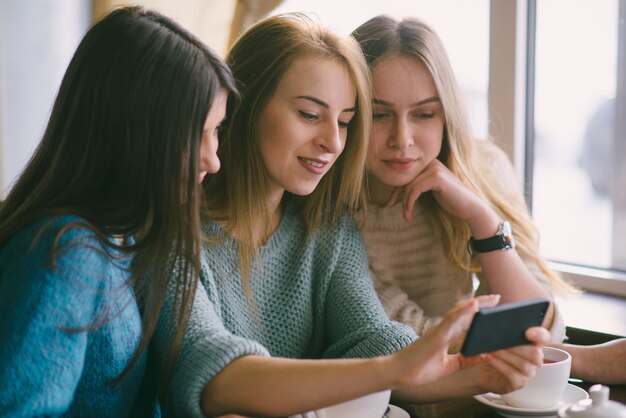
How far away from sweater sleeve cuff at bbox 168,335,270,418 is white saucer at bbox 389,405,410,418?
191 millimetres

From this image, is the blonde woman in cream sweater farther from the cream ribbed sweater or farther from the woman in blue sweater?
the woman in blue sweater

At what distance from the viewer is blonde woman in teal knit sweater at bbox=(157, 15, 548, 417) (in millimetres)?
1242

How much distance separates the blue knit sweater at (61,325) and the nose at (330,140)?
40cm

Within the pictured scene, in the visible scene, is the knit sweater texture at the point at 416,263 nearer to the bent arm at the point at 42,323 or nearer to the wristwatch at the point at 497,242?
the wristwatch at the point at 497,242

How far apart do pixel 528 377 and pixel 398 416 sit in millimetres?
179

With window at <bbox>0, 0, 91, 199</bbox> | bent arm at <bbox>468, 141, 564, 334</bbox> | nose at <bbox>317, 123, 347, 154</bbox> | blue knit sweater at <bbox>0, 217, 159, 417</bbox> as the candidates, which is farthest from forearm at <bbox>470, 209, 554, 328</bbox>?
window at <bbox>0, 0, 91, 199</bbox>

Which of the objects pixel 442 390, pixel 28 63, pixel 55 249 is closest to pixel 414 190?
pixel 442 390

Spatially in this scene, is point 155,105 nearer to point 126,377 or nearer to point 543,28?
point 126,377

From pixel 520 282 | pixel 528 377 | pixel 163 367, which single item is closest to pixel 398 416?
pixel 528 377

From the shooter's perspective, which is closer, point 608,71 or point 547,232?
point 608,71

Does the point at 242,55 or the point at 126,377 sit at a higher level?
the point at 242,55

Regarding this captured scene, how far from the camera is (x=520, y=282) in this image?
1479 mm

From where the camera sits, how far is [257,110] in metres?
1.31

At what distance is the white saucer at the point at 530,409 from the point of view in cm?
106
